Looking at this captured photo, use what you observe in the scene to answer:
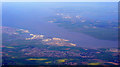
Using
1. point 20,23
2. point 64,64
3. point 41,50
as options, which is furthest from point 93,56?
point 20,23

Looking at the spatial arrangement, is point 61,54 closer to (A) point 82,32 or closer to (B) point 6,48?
(B) point 6,48

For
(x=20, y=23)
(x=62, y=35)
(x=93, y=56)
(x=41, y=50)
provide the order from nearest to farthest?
1. (x=93, y=56)
2. (x=41, y=50)
3. (x=62, y=35)
4. (x=20, y=23)

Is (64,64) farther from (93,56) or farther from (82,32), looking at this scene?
(82,32)

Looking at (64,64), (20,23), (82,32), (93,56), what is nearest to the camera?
(64,64)

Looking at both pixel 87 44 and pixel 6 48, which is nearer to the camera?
pixel 6 48

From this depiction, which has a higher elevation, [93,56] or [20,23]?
[20,23]

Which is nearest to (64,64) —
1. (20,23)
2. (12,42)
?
(12,42)

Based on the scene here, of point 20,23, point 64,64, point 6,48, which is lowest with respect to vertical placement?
point 64,64

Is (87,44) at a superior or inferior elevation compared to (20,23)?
inferior

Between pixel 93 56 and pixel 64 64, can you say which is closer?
pixel 64 64
